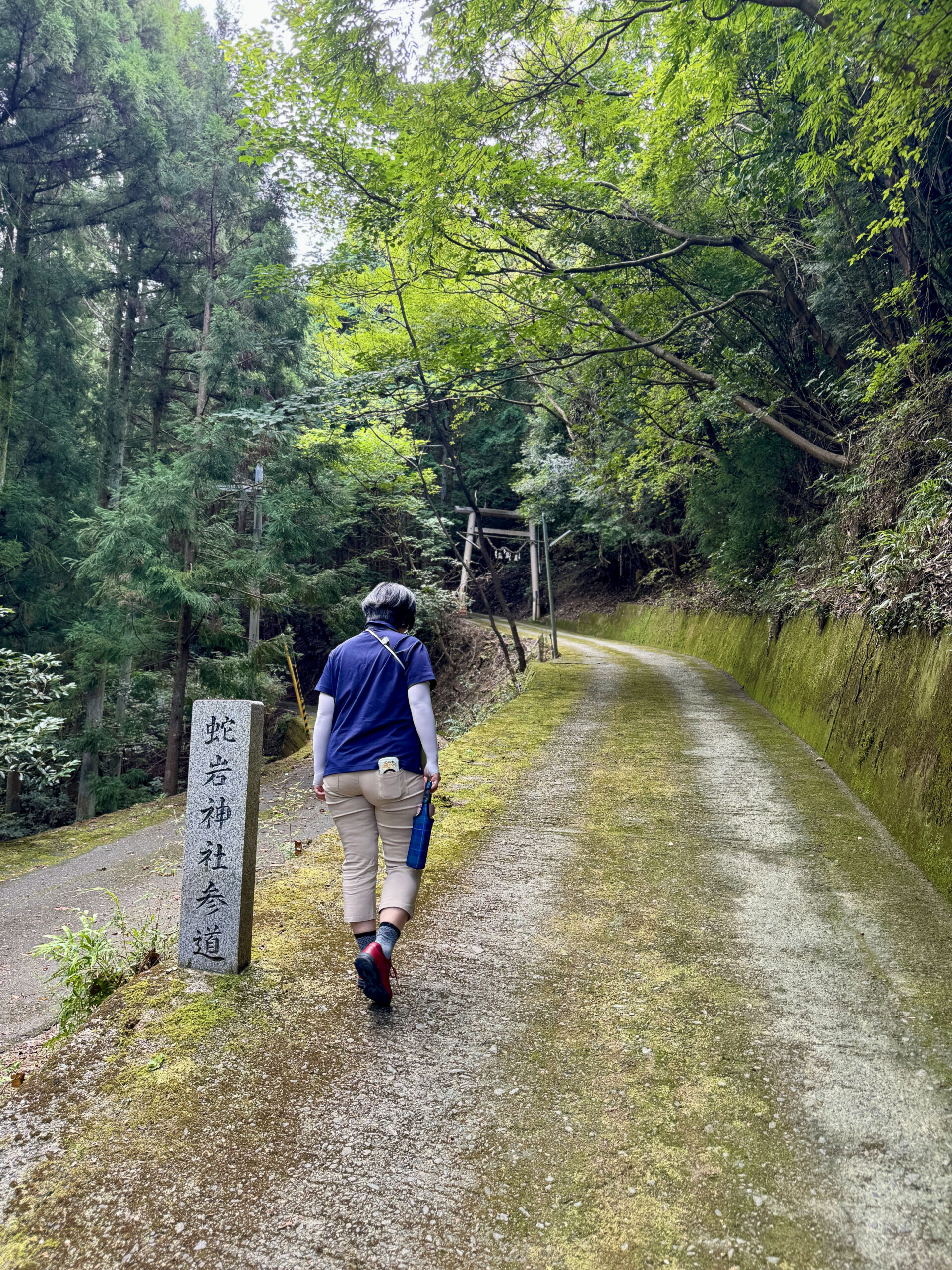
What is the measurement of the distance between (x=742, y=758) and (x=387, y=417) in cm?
797

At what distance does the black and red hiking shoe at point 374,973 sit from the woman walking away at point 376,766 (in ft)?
0.12

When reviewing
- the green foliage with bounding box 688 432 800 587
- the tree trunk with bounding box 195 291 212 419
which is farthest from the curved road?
the tree trunk with bounding box 195 291 212 419

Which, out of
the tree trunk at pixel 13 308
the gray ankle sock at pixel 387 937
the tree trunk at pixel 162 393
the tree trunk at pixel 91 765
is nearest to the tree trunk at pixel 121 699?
the tree trunk at pixel 91 765

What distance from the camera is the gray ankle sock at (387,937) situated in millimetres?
2830

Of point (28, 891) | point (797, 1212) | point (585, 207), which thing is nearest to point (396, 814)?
point (797, 1212)

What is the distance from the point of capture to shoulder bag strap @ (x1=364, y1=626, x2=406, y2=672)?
10.2ft

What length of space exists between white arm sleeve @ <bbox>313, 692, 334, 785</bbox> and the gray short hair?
41 centimetres

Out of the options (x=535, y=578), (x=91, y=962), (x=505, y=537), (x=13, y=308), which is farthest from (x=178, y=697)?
(x=505, y=537)

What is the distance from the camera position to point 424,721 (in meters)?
3.00

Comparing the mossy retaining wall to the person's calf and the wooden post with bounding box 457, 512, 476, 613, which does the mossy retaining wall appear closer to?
the person's calf

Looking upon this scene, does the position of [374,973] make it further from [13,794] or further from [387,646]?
[13,794]

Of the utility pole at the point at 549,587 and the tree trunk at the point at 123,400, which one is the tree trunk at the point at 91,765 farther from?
the utility pole at the point at 549,587

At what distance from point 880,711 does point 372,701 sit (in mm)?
4400

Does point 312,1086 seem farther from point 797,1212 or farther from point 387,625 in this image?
point 387,625
